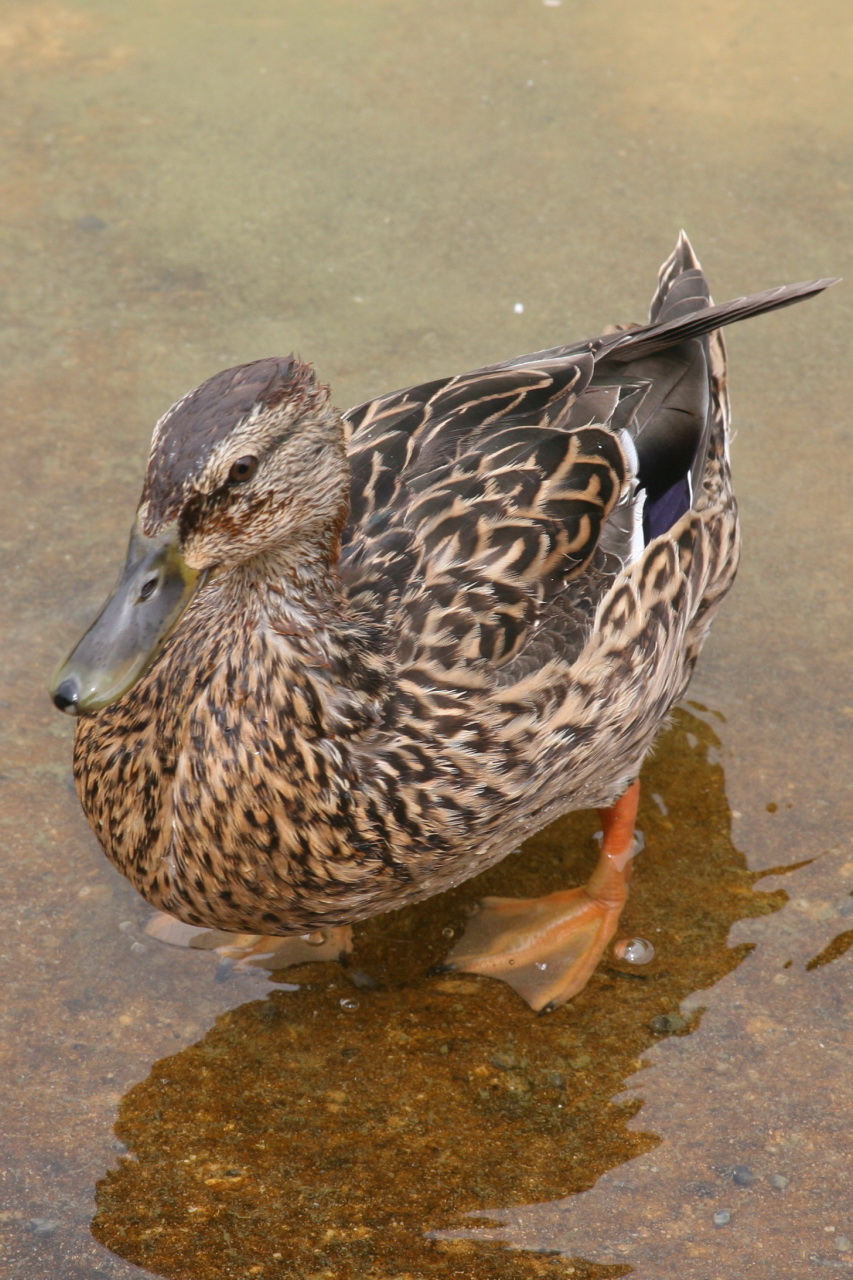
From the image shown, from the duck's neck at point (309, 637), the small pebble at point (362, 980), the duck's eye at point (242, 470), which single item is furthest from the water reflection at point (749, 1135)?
the duck's eye at point (242, 470)

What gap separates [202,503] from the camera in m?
2.83

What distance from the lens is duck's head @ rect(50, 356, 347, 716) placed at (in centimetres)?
278

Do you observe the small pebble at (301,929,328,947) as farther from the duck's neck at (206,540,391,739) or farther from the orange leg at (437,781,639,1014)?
the duck's neck at (206,540,391,739)

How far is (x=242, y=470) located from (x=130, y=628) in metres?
0.37

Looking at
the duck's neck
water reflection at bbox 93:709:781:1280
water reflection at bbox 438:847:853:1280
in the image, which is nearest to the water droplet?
water reflection at bbox 93:709:781:1280

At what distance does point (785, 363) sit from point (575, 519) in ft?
7.43

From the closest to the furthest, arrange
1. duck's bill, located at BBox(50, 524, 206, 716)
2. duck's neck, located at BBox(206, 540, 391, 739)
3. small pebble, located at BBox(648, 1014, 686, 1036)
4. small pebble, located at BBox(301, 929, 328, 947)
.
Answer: duck's bill, located at BBox(50, 524, 206, 716) → duck's neck, located at BBox(206, 540, 391, 739) → small pebble, located at BBox(648, 1014, 686, 1036) → small pebble, located at BBox(301, 929, 328, 947)

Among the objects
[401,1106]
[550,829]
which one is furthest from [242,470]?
[550,829]

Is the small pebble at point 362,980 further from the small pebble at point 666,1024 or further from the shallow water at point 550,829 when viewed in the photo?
the small pebble at point 666,1024

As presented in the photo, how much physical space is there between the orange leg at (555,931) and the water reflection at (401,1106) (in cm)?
5

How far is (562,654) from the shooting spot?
3465 millimetres

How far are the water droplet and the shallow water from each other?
0.04 m

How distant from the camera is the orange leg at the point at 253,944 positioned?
3.77 metres

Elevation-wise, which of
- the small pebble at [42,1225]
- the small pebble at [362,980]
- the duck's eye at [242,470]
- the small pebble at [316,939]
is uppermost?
the duck's eye at [242,470]
